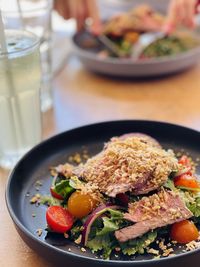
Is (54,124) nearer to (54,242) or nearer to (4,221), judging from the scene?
(4,221)

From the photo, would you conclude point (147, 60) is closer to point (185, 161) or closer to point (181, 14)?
point (181, 14)

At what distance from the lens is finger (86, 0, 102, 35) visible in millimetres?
1810

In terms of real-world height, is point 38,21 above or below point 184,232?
above

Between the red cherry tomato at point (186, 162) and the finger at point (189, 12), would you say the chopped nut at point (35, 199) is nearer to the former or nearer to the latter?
the red cherry tomato at point (186, 162)

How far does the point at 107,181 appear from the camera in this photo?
96cm

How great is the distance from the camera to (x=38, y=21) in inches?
57.9

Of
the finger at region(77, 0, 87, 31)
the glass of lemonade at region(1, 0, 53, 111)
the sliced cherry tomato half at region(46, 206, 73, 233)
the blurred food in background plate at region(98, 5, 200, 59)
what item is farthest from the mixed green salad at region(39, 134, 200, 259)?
the finger at region(77, 0, 87, 31)

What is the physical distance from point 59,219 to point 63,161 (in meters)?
0.28

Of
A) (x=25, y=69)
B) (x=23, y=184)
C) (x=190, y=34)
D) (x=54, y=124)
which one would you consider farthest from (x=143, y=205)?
(x=190, y=34)

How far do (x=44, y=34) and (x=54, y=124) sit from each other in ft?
0.97

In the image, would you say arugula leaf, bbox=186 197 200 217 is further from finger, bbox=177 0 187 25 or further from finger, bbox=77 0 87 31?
finger, bbox=77 0 87 31

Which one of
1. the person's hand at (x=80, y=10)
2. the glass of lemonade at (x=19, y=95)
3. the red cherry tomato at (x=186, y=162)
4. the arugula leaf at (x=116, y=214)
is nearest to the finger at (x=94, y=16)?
the person's hand at (x=80, y=10)

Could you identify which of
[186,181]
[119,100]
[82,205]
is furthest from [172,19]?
[82,205]

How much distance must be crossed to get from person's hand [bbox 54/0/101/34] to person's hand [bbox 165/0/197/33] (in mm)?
268
